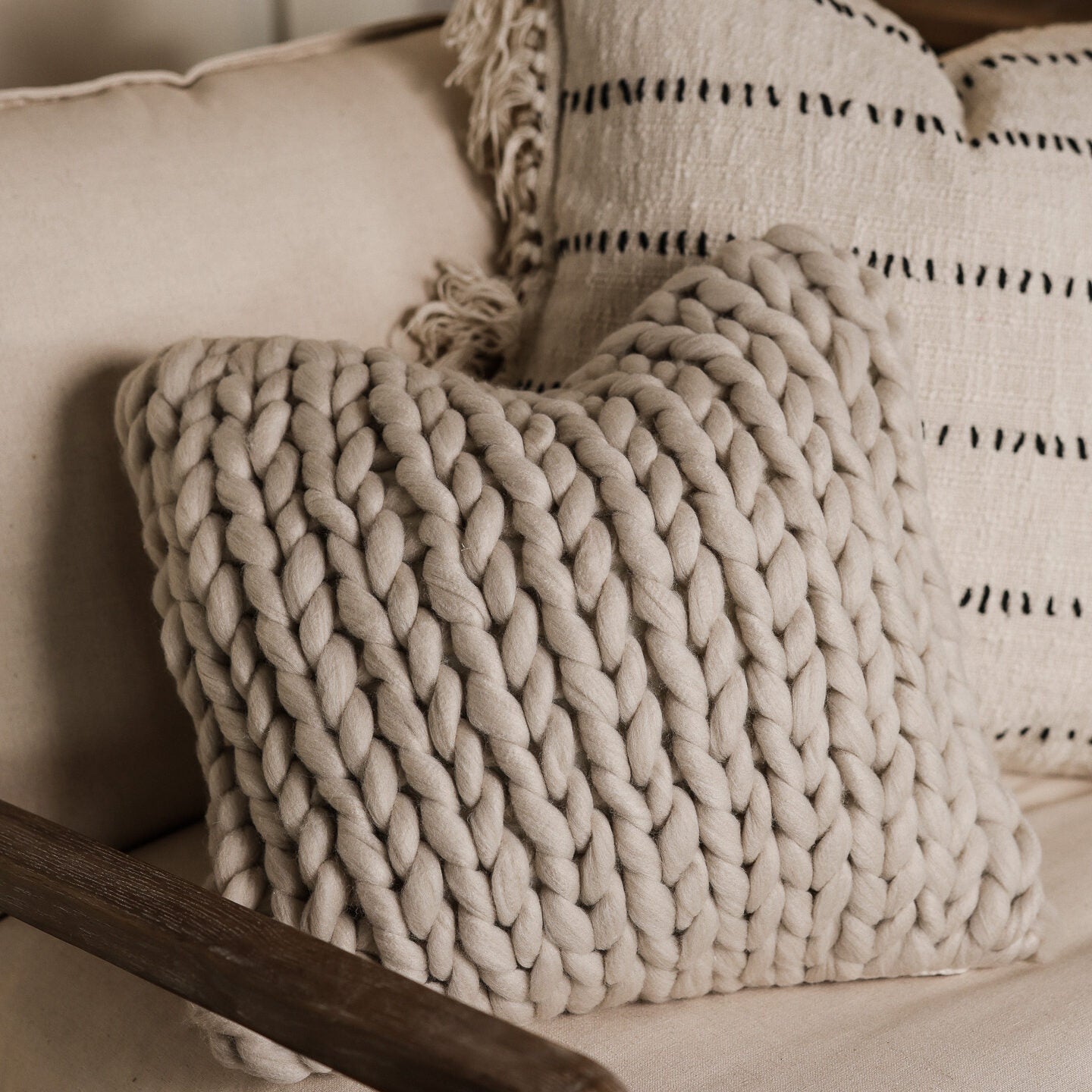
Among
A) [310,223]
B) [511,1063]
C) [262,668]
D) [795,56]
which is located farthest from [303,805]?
[795,56]

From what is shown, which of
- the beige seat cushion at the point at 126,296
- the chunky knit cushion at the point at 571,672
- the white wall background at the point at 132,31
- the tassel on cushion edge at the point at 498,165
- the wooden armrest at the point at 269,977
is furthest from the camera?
the white wall background at the point at 132,31

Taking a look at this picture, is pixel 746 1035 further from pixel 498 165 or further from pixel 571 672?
pixel 498 165

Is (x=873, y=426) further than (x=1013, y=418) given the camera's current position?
No

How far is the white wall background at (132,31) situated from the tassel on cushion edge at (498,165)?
36 cm

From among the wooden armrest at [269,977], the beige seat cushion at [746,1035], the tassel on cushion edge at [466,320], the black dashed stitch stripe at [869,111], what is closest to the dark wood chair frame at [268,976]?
the wooden armrest at [269,977]

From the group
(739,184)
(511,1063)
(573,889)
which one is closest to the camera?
(511,1063)

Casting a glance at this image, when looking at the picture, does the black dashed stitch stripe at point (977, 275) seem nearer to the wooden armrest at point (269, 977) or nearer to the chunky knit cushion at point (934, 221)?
the chunky knit cushion at point (934, 221)

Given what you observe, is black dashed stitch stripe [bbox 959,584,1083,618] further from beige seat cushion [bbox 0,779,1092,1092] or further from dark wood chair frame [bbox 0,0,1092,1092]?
dark wood chair frame [bbox 0,0,1092,1092]

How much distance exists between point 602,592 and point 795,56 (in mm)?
408

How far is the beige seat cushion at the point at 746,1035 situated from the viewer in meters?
0.53

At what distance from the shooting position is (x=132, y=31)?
3.23ft

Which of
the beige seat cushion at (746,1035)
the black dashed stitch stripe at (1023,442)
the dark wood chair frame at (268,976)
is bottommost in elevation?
the beige seat cushion at (746,1035)

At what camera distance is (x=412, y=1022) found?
37cm

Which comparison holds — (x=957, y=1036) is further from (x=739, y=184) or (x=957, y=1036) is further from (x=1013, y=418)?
(x=739, y=184)
